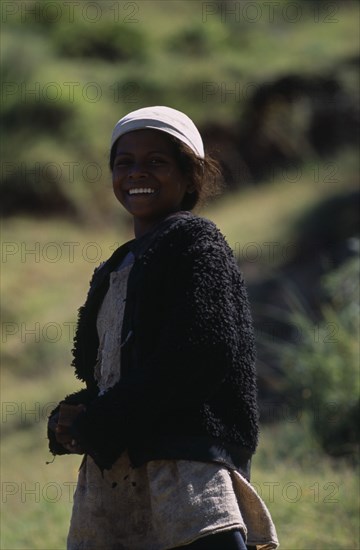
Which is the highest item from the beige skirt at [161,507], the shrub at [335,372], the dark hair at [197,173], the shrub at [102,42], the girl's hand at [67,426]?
the shrub at [102,42]

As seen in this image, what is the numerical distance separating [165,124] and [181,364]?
Answer: 1.81 feet

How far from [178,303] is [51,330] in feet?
31.7

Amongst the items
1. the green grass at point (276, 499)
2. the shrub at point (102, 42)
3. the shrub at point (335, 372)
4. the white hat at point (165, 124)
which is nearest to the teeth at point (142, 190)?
the white hat at point (165, 124)

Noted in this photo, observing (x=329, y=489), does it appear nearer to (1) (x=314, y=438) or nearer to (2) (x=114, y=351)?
(1) (x=314, y=438)

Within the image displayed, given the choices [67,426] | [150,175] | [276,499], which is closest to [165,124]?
[150,175]

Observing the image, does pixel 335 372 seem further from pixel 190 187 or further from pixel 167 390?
pixel 167 390

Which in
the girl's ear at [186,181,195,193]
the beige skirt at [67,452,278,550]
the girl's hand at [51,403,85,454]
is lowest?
the beige skirt at [67,452,278,550]

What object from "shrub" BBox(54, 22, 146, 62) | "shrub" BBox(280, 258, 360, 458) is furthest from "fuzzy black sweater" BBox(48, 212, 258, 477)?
"shrub" BBox(54, 22, 146, 62)

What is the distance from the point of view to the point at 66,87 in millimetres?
16547

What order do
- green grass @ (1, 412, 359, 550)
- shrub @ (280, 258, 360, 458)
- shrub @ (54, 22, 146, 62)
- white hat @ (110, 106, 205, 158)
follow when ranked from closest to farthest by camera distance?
white hat @ (110, 106, 205, 158) < green grass @ (1, 412, 359, 550) < shrub @ (280, 258, 360, 458) < shrub @ (54, 22, 146, 62)

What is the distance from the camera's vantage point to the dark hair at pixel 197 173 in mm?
2510

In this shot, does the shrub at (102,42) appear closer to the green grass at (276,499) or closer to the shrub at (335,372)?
the green grass at (276,499)

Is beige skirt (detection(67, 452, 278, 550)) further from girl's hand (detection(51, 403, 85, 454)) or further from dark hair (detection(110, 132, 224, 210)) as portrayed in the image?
dark hair (detection(110, 132, 224, 210))

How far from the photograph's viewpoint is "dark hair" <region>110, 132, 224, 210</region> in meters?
2.51
